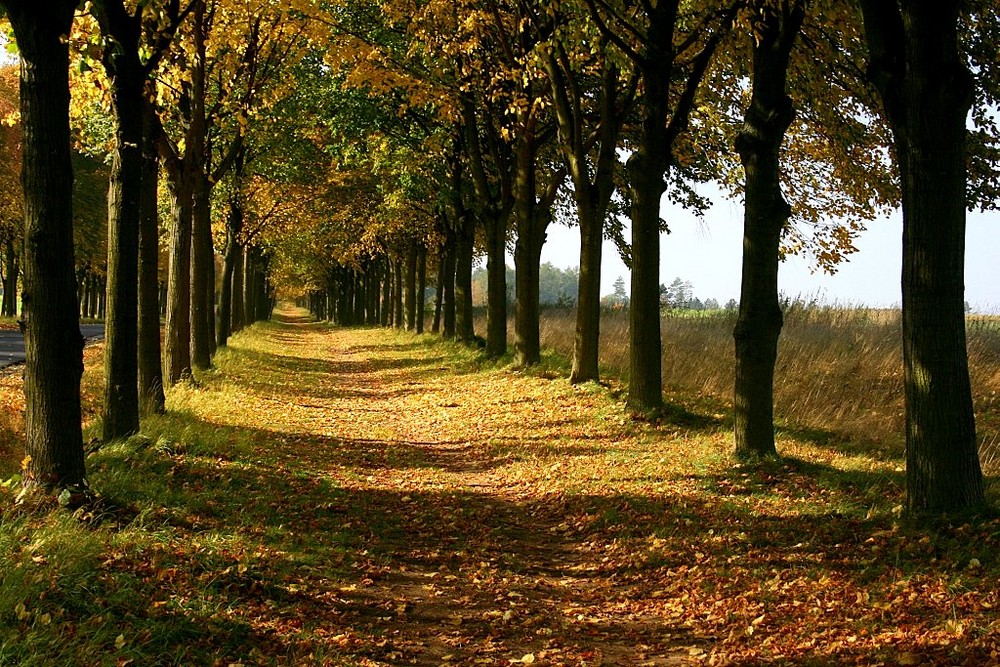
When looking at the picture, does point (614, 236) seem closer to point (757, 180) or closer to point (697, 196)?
point (697, 196)

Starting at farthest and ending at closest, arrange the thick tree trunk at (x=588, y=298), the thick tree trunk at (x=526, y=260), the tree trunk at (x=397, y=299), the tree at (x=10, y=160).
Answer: the tree trunk at (x=397, y=299) → the tree at (x=10, y=160) → the thick tree trunk at (x=526, y=260) → the thick tree trunk at (x=588, y=298)

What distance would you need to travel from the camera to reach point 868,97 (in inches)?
450

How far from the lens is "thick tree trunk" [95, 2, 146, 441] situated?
7.91 meters

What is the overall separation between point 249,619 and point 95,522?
5.96ft

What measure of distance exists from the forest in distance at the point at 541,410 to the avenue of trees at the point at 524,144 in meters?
0.04

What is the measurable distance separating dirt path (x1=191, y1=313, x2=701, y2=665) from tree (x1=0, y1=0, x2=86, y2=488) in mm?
1990

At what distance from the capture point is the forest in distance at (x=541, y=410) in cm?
498

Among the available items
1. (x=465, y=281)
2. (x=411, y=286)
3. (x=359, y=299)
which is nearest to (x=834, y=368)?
(x=465, y=281)

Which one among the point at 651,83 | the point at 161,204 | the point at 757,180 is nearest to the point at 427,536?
the point at 757,180

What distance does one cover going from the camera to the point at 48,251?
233 inches

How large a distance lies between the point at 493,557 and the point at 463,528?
0.88 meters

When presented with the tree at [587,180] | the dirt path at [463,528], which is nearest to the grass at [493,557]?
the dirt path at [463,528]

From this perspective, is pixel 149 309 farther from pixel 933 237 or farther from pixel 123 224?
pixel 933 237

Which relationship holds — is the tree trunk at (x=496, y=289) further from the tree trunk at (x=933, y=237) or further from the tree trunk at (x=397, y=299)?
the tree trunk at (x=397, y=299)
